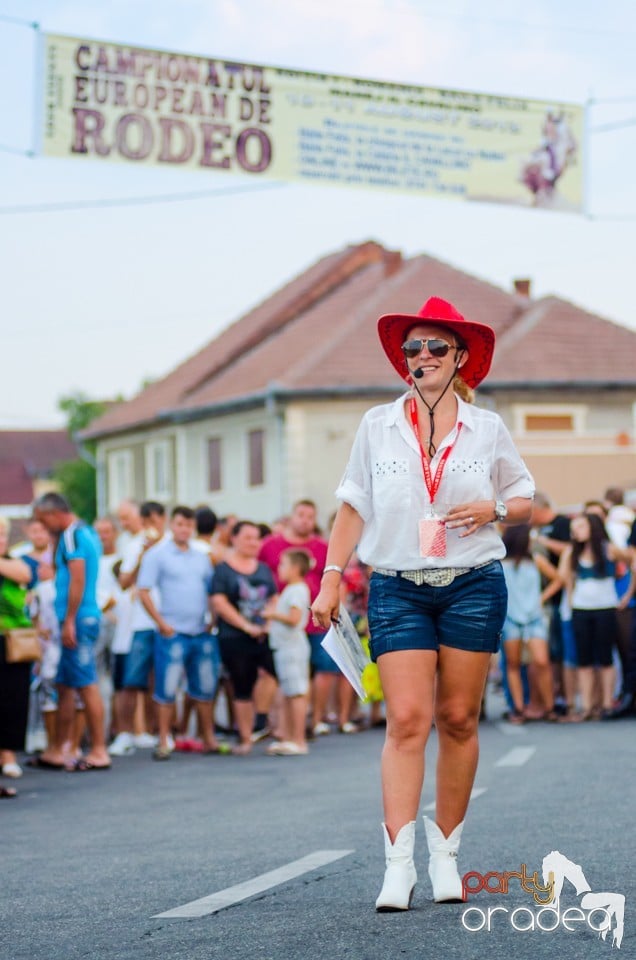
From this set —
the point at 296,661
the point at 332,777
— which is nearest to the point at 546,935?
the point at 332,777

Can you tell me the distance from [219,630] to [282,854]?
22.4 ft

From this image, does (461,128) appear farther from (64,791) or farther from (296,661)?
(64,791)

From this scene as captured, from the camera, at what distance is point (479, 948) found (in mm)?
4703

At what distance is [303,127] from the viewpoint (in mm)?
18297

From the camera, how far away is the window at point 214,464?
50906 millimetres

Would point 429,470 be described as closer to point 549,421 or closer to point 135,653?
point 135,653

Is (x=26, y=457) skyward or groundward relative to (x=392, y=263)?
groundward

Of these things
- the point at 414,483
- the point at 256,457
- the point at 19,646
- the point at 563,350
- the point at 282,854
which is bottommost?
the point at 282,854

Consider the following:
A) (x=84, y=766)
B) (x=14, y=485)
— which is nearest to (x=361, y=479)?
(x=84, y=766)

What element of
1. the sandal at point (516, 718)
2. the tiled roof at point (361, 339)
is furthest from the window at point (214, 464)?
the sandal at point (516, 718)

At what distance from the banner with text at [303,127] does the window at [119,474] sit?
39.1 meters

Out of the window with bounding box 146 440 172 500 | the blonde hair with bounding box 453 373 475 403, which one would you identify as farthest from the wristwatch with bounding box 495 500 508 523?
the window with bounding box 146 440 172 500

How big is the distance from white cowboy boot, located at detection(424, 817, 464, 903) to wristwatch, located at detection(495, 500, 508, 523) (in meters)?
0.96

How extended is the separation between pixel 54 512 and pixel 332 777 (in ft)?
8.91
